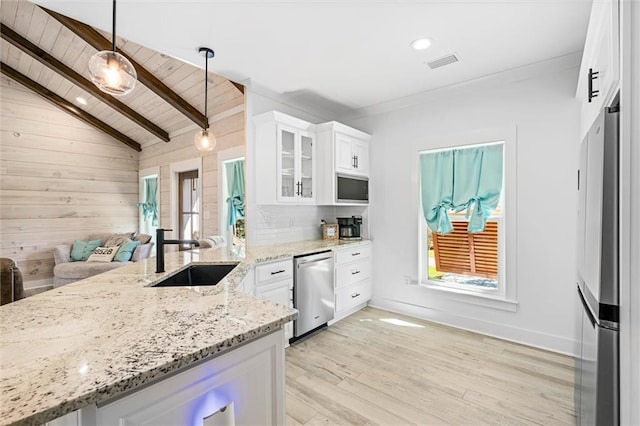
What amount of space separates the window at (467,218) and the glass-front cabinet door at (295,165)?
135cm

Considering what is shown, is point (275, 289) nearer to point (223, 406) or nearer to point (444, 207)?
point (223, 406)

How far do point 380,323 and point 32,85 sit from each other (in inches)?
263

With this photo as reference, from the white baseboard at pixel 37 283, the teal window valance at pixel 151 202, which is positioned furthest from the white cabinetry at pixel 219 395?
the white baseboard at pixel 37 283

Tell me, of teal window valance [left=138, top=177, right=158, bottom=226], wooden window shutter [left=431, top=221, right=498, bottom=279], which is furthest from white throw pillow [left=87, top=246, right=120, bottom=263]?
wooden window shutter [left=431, top=221, right=498, bottom=279]

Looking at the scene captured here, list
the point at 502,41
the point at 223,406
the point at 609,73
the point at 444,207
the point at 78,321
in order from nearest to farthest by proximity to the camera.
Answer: the point at 223,406 < the point at 78,321 < the point at 609,73 < the point at 502,41 < the point at 444,207

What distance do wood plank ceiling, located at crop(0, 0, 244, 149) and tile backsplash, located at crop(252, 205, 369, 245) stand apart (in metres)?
1.49

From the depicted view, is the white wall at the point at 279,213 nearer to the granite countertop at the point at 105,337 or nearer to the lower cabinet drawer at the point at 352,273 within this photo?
the lower cabinet drawer at the point at 352,273

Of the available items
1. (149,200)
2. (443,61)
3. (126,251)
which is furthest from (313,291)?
(149,200)

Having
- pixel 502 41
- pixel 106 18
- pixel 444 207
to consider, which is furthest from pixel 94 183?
pixel 502 41

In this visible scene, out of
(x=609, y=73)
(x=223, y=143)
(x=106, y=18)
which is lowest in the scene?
(x=609, y=73)

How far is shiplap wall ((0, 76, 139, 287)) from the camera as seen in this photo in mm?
4863

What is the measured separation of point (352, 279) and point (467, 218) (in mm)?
1473

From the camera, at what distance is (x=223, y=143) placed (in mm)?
4445

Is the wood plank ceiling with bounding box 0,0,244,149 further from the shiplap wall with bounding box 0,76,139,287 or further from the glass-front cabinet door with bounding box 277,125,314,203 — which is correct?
the glass-front cabinet door with bounding box 277,125,314,203
